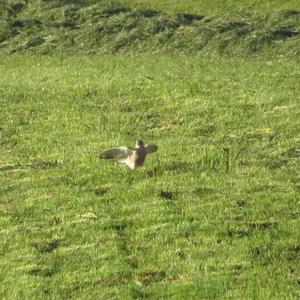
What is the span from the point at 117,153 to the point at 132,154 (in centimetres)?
29

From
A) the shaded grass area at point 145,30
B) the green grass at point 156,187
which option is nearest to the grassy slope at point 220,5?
the shaded grass area at point 145,30

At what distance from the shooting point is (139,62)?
2808cm

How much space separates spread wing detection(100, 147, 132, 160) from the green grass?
545 millimetres

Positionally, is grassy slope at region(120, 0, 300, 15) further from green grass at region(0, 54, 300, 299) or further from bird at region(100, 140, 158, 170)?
bird at region(100, 140, 158, 170)

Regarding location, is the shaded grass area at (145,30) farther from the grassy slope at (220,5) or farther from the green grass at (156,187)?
the green grass at (156,187)

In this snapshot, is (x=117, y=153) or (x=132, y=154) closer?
(x=117, y=153)

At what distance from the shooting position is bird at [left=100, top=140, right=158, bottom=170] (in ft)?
49.1

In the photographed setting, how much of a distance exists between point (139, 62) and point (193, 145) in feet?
34.9

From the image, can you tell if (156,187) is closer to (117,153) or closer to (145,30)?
(117,153)

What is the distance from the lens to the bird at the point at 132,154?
1496cm

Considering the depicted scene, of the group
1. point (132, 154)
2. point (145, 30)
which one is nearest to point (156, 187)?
point (132, 154)

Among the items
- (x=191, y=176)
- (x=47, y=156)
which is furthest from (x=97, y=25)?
(x=191, y=176)

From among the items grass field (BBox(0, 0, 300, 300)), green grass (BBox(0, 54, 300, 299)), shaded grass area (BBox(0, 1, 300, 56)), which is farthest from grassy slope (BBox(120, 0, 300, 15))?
green grass (BBox(0, 54, 300, 299))

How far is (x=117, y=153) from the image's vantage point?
15.2 meters
